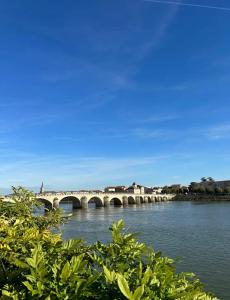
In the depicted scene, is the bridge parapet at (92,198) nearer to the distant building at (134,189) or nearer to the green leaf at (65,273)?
the distant building at (134,189)

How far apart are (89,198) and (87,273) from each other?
88.4 m

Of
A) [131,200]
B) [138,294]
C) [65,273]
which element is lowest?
[138,294]

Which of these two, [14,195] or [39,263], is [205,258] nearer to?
[14,195]

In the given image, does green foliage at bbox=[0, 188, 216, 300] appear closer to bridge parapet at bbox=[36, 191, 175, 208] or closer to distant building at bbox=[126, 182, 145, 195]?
bridge parapet at bbox=[36, 191, 175, 208]

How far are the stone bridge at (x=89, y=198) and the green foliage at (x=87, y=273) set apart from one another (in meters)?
61.0

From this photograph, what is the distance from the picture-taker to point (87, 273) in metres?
3.99

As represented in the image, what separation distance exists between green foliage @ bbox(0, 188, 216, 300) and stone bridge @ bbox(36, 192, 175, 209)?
200 feet

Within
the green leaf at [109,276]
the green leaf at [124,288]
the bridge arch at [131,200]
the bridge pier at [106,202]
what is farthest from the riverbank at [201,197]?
the green leaf at [124,288]

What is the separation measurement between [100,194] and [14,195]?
89896mm

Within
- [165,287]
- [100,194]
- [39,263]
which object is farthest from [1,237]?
[100,194]

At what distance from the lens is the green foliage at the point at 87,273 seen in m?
3.42

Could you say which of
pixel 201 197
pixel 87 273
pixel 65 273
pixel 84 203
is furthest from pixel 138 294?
pixel 201 197

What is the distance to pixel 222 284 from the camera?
17.8 metres

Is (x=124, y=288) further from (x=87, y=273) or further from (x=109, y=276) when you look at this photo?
(x=87, y=273)
